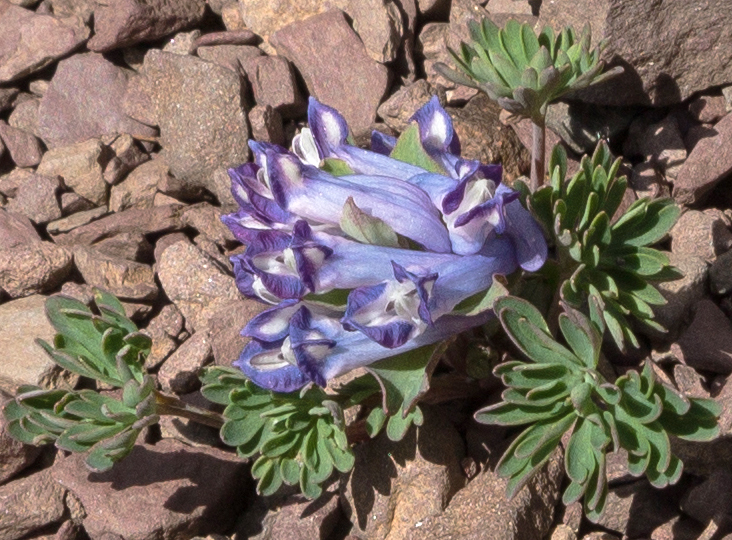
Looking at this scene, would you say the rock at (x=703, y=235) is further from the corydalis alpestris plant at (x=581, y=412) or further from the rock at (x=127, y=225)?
the rock at (x=127, y=225)

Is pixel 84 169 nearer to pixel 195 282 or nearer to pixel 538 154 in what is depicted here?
pixel 195 282

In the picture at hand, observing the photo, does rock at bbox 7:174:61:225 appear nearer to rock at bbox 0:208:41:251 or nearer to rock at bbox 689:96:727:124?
rock at bbox 0:208:41:251

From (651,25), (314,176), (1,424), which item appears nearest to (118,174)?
(1,424)

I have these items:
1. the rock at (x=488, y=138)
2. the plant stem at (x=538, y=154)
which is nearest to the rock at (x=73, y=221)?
the rock at (x=488, y=138)

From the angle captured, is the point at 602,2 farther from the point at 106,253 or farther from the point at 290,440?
the point at 106,253

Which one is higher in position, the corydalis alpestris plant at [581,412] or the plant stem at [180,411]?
the corydalis alpestris plant at [581,412]

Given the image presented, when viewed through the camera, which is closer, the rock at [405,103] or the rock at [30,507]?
the rock at [30,507]

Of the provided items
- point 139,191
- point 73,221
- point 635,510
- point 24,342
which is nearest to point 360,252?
point 635,510

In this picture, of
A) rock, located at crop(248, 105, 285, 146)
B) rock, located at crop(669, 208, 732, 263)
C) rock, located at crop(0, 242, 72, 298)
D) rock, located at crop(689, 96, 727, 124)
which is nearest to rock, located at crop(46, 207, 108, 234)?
rock, located at crop(0, 242, 72, 298)
